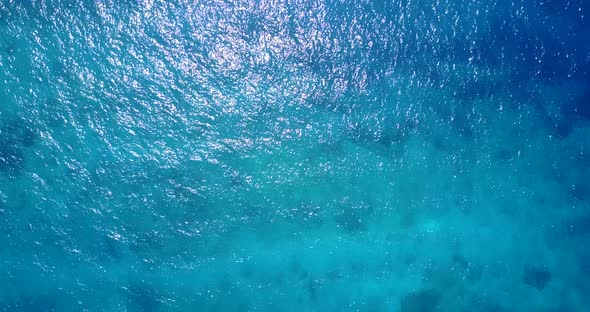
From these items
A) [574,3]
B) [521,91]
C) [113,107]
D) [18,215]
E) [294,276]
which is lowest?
[294,276]

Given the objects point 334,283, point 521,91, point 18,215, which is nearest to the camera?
point 18,215

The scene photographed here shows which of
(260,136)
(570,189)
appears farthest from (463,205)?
(260,136)

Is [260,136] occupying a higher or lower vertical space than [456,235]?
higher

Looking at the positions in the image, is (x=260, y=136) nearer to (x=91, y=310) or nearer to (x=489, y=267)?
(x=91, y=310)

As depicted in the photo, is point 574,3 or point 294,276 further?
point 574,3

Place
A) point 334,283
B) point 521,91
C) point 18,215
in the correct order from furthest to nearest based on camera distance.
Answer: point 521,91, point 334,283, point 18,215

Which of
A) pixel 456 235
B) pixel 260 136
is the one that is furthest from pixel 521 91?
pixel 260 136
